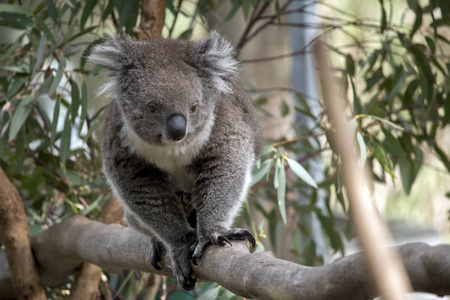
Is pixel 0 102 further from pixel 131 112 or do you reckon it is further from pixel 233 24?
pixel 233 24

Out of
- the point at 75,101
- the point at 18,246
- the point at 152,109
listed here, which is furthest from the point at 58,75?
the point at 18,246

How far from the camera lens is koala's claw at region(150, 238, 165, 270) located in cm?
219

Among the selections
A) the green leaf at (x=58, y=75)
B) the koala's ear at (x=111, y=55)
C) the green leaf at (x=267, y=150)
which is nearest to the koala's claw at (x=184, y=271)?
the koala's ear at (x=111, y=55)

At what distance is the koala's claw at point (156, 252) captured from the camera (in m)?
2.19

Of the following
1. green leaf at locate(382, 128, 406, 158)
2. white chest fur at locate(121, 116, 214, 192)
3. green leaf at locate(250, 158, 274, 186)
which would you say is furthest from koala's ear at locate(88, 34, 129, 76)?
green leaf at locate(382, 128, 406, 158)

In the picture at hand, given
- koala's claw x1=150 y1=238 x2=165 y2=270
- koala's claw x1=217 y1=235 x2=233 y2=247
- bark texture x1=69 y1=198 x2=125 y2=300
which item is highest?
koala's claw x1=217 y1=235 x2=233 y2=247

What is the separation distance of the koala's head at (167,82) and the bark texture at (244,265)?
48 cm

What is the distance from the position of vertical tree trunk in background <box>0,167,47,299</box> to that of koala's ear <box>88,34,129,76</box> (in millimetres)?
941

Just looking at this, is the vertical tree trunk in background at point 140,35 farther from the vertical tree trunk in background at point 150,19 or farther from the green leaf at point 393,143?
the green leaf at point 393,143

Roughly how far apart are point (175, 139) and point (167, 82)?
230mm

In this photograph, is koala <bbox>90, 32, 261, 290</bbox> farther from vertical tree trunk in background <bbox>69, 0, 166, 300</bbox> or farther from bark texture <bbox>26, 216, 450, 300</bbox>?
vertical tree trunk in background <bbox>69, 0, 166, 300</bbox>

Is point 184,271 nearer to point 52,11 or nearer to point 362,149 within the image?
point 362,149

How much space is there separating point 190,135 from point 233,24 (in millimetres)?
2780

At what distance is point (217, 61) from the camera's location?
2.28 m
